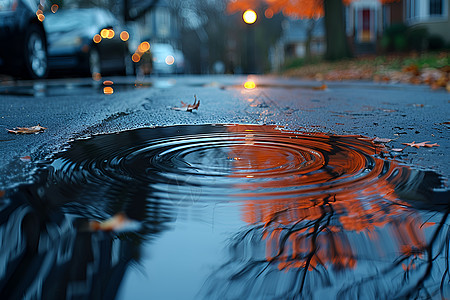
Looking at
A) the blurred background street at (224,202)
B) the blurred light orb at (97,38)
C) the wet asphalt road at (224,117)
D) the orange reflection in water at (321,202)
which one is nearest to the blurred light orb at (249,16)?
the blurred light orb at (97,38)

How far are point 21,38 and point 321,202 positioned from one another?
7.21m

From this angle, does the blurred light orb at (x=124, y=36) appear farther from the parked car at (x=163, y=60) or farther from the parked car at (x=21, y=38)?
the parked car at (x=163, y=60)

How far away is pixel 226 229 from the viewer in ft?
5.36

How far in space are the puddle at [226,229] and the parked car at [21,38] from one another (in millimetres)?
5925

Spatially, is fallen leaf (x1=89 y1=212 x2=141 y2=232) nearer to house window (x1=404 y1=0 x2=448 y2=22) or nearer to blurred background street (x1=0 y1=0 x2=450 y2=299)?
blurred background street (x1=0 y1=0 x2=450 y2=299)

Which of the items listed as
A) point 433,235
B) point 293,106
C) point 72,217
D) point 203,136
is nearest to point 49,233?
point 72,217

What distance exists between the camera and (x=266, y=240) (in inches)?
61.0

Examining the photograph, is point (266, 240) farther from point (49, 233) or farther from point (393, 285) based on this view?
point (49, 233)

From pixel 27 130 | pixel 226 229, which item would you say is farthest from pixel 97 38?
pixel 226 229

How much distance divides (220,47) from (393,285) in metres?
51.4

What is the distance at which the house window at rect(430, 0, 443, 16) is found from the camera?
26.8m

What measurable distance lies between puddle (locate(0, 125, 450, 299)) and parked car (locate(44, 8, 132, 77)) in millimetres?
8793

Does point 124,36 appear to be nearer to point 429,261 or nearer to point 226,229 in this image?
point 226,229

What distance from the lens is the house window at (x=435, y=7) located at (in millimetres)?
26797
